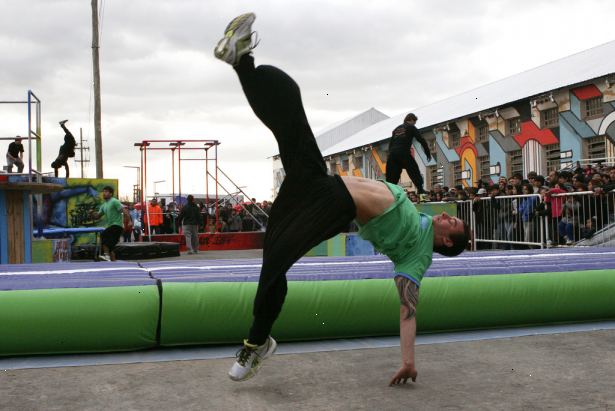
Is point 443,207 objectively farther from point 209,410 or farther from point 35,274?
point 209,410

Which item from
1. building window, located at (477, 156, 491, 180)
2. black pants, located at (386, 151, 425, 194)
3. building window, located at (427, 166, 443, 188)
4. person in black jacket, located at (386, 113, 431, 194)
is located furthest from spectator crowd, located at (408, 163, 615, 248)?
building window, located at (427, 166, 443, 188)

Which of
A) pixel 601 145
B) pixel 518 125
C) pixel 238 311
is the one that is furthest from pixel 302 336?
pixel 518 125

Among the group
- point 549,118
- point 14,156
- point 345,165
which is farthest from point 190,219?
point 345,165

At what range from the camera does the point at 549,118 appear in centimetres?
2134

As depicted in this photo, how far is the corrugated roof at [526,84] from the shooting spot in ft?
67.0

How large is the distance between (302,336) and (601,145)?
1700 cm

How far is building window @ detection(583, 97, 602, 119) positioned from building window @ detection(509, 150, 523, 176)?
3.97 m

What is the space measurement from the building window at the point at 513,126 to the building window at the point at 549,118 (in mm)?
1247

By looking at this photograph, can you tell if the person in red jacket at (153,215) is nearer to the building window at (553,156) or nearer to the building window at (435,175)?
the building window at (553,156)

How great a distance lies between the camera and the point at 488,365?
3.98 meters

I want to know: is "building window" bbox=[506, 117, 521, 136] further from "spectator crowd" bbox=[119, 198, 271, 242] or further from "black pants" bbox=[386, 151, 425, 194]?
"black pants" bbox=[386, 151, 425, 194]

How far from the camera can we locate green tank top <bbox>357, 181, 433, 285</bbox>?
3414mm

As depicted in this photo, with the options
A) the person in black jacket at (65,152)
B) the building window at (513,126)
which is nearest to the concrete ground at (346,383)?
the person in black jacket at (65,152)

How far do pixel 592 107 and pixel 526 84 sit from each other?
17.8 ft
